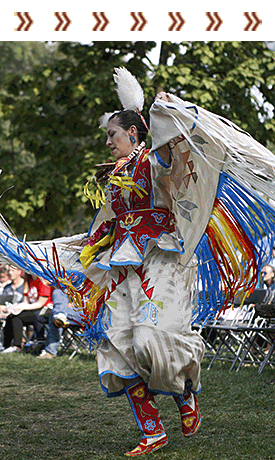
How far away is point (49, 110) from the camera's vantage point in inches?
405

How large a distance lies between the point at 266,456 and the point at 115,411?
1561 mm

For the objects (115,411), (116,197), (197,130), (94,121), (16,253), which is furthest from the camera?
(94,121)

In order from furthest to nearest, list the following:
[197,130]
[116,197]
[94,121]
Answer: [94,121], [116,197], [197,130]

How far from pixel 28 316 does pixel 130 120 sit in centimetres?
560

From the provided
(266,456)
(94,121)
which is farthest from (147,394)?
(94,121)

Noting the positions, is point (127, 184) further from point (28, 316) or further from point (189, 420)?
point (28, 316)

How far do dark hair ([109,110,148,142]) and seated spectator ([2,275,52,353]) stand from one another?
5.10 m

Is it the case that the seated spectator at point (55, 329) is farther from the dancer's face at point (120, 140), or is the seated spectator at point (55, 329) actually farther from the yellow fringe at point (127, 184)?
the yellow fringe at point (127, 184)

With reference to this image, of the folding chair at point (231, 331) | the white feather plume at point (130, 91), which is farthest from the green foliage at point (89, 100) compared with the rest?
the white feather plume at point (130, 91)

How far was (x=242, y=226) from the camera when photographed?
341cm

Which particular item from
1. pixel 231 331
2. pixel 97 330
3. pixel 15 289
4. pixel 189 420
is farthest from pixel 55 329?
pixel 189 420

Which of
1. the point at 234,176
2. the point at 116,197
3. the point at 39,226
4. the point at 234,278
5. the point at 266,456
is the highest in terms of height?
the point at 234,176

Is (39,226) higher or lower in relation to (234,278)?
lower

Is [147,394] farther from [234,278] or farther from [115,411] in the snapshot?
[115,411]
